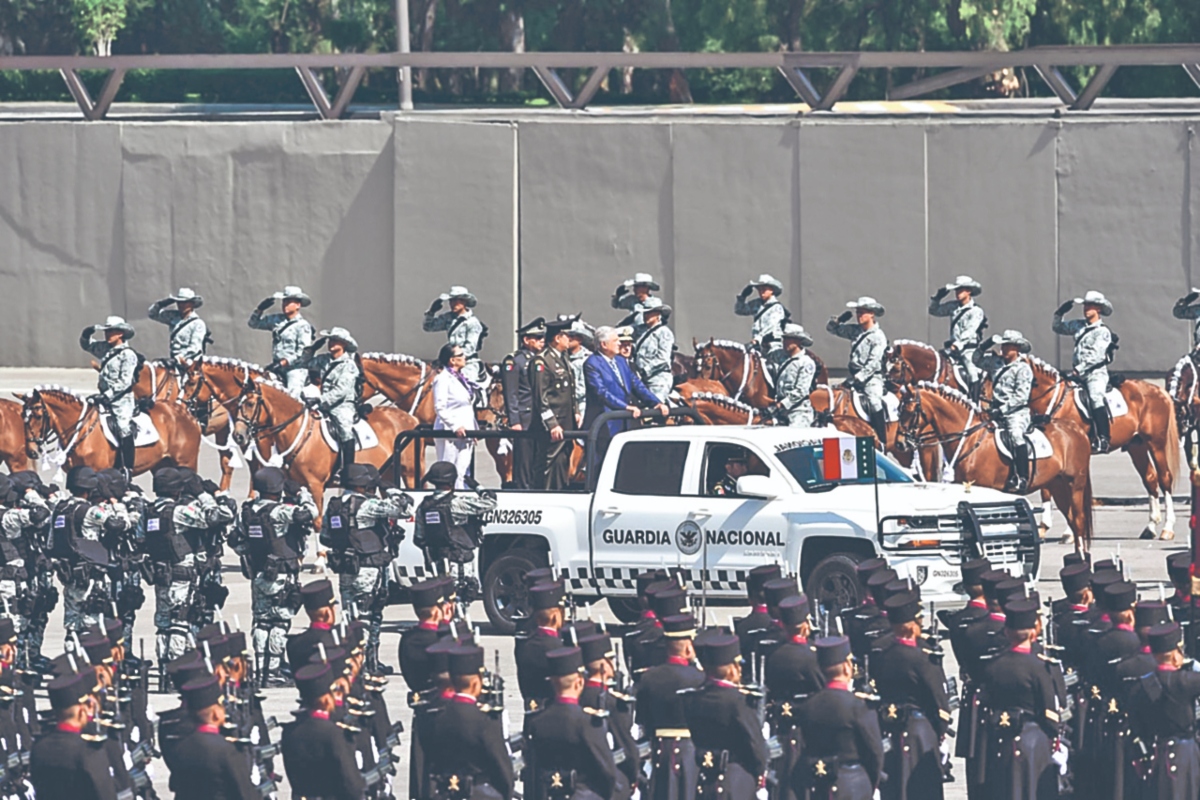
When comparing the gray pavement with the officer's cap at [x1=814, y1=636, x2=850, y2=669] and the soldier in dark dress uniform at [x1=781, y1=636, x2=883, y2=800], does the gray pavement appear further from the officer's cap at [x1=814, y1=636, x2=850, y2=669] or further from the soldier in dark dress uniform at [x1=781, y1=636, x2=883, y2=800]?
the officer's cap at [x1=814, y1=636, x2=850, y2=669]

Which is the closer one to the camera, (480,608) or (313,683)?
(313,683)

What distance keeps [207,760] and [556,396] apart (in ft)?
38.3

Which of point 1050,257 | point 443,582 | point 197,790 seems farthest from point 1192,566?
point 1050,257

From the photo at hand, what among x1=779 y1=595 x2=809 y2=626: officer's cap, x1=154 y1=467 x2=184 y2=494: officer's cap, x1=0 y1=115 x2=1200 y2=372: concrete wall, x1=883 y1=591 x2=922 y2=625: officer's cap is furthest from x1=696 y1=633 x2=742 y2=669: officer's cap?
x1=0 y1=115 x2=1200 y2=372: concrete wall

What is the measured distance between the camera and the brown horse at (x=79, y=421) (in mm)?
26203

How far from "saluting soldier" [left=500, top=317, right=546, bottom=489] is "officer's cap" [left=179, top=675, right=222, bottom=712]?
1051 centimetres

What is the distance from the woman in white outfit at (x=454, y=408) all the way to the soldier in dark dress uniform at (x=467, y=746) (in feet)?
42.5

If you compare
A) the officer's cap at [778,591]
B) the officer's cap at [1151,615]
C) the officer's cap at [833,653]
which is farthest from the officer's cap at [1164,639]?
the officer's cap at [778,591]

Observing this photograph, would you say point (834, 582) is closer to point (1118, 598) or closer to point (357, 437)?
point (1118, 598)

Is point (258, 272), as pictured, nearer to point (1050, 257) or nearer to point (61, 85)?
point (1050, 257)

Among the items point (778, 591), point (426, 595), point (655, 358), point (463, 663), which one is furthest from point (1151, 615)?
point (655, 358)

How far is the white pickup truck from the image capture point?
750 inches

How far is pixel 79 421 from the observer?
26.0 m

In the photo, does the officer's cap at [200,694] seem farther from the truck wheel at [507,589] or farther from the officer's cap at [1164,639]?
the truck wheel at [507,589]
